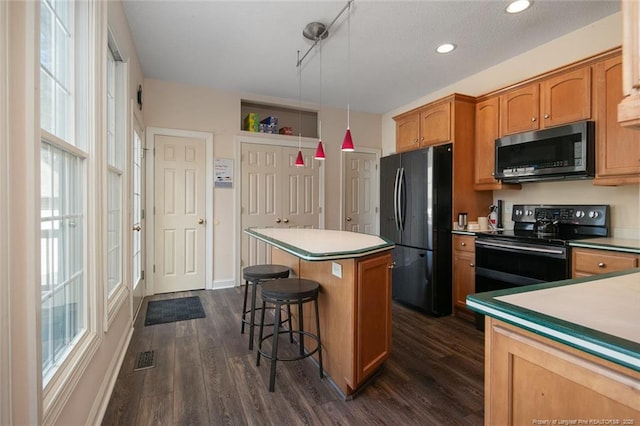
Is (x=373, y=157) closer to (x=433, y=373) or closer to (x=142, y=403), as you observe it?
(x=433, y=373)

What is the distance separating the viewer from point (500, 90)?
124 inches

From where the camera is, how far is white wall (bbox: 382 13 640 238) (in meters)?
2.58

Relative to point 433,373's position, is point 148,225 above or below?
above

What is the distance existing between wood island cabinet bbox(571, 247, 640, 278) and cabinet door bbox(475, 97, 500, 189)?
44.3 inches

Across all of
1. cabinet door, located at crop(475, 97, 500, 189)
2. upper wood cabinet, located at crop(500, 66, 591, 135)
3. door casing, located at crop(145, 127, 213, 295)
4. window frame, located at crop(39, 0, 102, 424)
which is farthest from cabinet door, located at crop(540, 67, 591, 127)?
door casing, located at crop(145, 127, 213, 295)

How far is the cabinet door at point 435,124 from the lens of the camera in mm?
3402

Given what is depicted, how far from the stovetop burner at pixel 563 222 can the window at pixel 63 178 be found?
310 centimetres

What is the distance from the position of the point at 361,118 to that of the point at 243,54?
2486 millimetres

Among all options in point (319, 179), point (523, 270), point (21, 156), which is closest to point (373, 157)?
point (319, 179)

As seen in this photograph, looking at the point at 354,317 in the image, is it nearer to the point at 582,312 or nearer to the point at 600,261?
the point at 582,312

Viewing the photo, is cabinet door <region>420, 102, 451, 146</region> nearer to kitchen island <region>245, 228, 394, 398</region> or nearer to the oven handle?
the oven handle

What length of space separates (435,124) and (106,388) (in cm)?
367

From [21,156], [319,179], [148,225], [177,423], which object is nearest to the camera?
[21,156]

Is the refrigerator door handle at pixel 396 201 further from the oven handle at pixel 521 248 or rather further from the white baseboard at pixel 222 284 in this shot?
the white baseboard at pixel 222 284
